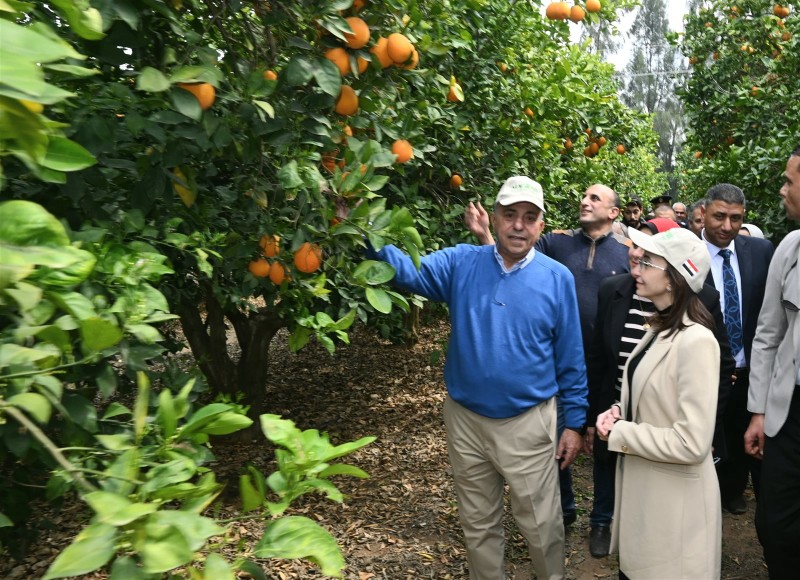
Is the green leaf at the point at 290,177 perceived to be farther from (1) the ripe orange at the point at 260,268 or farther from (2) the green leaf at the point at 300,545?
(2) the green leaf at the point at 300,545

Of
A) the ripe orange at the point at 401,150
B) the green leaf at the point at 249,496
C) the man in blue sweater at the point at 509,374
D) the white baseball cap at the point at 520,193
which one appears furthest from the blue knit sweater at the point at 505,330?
the green leaf at the point at 249,496

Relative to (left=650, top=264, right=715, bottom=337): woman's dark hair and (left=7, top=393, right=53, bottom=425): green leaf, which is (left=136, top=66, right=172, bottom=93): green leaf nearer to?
(left=7, top=393, right=53, bottom=425): green leaf

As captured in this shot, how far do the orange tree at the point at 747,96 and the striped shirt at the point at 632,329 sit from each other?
194 centimetres

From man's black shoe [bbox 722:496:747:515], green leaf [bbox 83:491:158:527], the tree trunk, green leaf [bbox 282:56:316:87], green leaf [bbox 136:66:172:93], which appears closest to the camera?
green leaf [bbox 83:491:158:527]

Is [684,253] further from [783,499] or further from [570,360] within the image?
[783,499]

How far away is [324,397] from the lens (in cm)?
730

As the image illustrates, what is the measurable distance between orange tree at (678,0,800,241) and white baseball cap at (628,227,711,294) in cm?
249

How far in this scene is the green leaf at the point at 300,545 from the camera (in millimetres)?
862

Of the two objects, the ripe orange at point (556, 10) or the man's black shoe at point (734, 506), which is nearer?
the man's black shoe at point (734, 506)

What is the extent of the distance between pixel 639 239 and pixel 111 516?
212cm

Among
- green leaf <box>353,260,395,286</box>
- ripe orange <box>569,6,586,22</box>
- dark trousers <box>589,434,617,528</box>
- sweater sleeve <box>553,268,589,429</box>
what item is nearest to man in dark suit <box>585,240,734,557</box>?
dark trousers <box>589,434,617,528</box>

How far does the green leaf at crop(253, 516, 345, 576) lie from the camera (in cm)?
86

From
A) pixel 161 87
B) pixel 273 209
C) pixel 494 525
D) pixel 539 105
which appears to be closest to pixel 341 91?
pixel 273 209

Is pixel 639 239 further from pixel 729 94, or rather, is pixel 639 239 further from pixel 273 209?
pixel 729 94
